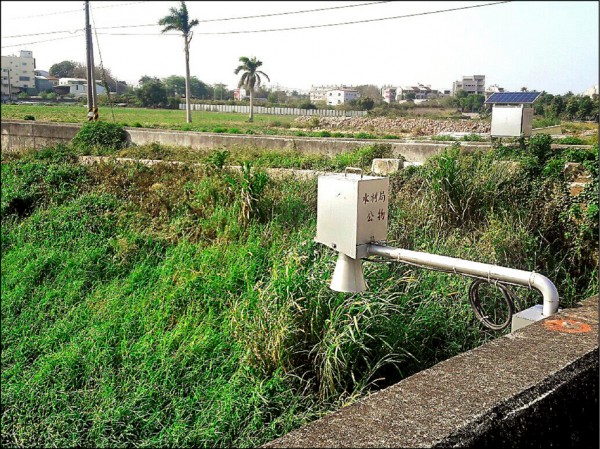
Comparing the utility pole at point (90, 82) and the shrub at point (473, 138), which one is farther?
the utility pole at point (90, 82)

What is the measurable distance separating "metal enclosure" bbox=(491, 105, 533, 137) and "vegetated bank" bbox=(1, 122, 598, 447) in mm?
522

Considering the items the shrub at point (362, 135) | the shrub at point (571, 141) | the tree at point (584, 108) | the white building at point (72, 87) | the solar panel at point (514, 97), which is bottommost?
the shrub at point (362, 135)

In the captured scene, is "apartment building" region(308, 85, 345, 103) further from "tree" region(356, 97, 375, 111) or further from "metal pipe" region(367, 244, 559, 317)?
"metal pipe" region(367, 244, 559, 317)

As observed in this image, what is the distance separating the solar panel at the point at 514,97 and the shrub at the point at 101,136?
739 cm

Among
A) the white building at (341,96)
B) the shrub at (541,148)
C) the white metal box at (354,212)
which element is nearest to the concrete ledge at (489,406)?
the white metal box at (354,212)

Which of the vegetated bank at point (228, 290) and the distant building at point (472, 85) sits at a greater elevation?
the distant building at point (472, 85)

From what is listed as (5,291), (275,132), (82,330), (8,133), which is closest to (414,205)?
(82,330)

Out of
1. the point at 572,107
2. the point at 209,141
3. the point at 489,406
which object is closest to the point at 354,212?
the point at 489,406

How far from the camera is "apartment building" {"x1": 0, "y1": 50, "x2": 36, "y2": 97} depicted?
3.84m

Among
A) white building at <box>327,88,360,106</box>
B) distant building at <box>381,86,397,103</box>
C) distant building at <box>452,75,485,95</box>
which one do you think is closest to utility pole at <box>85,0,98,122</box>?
white building at <box>327,88,360,106</box>

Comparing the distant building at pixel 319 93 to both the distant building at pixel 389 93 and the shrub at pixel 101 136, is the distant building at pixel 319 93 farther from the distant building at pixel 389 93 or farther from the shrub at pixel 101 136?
the shrub at pixel 101 136

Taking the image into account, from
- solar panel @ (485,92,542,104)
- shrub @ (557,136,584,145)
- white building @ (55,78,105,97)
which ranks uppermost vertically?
white building @ (55,78,105,97)

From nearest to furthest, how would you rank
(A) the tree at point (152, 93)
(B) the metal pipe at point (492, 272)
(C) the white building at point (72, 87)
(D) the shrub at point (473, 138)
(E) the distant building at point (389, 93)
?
1. (B) the metal pipe at point (492, 272)
2. (C) the white building at point (72, 87)
3. (D) the shrub at point (473, 138)
4. (E) the distant building at point (389, 93)
5. (A) the tree at point (152, 93)

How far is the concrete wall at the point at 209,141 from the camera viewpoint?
991cm
